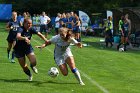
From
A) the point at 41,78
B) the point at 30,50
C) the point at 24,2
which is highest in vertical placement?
the point at 30,50

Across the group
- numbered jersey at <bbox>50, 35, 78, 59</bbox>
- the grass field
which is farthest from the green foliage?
numbered jersey at <bbox>50, 35, 78, 59</bbox>

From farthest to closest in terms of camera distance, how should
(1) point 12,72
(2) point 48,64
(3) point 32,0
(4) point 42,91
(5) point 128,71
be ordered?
(3) point 32,0, (2) point 48,64, (5) point 128,71, (1) point 12,72, (4) point 42,91

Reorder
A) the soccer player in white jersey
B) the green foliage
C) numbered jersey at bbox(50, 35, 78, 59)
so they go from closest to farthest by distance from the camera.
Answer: the soccer player in white jersey < numbered jersey at bbox(50, 35, 78, 59) < the green foliage

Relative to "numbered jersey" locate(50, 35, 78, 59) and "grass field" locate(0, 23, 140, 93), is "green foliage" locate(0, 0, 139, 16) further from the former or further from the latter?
"numbered jersey" locate(50, 35, 78, 59)

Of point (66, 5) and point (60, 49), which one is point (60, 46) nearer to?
point (60, 49)

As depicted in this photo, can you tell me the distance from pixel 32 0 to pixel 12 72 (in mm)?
65551

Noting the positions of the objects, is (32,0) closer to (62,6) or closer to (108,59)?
(62,6)

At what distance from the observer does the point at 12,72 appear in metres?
15.6

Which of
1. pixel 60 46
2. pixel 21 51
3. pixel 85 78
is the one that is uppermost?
pixel 60 46

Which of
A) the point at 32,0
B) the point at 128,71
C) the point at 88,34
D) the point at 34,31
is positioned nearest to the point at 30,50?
the point at 34,31

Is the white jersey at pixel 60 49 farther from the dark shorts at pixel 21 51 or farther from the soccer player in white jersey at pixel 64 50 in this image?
the dark shorts at pixel 21 51

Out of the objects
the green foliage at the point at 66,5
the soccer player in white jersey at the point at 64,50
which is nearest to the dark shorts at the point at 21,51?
the soccer player in white jersey at the point at 64,50

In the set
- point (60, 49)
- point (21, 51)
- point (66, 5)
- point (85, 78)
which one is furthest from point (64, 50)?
point (66, 5)

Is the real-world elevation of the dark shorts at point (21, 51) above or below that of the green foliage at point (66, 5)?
above
